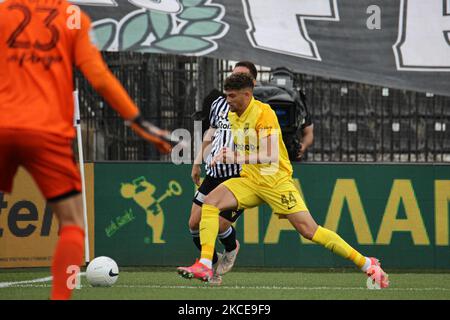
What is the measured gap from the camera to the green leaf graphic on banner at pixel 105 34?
1330cm

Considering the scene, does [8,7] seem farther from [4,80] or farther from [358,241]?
[358,241]

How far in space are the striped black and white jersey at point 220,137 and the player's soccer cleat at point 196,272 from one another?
1.40 meters

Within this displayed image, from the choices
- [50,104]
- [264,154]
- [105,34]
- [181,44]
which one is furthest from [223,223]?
[50,104]

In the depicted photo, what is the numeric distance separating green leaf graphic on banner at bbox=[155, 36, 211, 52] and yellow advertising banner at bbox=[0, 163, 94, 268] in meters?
2.40

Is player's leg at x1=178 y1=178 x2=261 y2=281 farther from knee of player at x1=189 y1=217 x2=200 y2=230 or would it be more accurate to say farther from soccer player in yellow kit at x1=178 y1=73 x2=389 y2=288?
knee of player at x1=189 y1=217 x2=200 y2=230

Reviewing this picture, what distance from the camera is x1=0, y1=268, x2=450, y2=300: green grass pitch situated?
873cm

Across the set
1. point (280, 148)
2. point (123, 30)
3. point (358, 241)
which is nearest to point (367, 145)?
point (358, 241)

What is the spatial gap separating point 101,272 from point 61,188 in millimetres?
3307

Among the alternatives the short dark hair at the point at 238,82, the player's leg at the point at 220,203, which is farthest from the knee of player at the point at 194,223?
the short dark hair at the point at 238,82

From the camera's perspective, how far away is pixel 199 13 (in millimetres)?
13578

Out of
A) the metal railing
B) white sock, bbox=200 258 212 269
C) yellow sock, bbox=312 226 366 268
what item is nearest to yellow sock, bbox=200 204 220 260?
white sock, bbox=200 258 212 269

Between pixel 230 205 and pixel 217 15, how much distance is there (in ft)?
15.5

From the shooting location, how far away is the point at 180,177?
43.7 ft

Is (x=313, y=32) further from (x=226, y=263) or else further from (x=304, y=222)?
(x=304, y=222)
